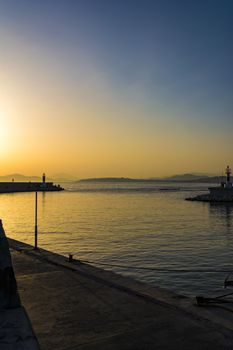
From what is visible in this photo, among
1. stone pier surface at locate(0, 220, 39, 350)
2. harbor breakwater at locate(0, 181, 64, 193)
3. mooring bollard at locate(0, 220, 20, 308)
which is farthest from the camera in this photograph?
harbor breakwater at locate(0, 181, 64, 193)

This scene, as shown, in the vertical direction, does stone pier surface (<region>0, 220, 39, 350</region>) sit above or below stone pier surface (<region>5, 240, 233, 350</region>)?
above

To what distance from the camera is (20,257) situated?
54.3 ft

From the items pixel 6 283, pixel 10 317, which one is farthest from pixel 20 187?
pixel 10 317

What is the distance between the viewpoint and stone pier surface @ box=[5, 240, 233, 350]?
6.99 metres

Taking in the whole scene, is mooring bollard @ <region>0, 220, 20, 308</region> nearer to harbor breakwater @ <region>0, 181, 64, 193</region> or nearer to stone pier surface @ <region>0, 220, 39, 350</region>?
stone pier surface @ <region>0, 220, 39, 350</region>

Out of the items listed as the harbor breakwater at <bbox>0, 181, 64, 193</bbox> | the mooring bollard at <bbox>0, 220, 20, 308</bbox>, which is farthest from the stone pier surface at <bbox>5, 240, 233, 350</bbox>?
the harbor breakwater at <bbox>0, 181, 64, 193</bbox>

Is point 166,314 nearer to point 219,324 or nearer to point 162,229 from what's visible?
point 219,324

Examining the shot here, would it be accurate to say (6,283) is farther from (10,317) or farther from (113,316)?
(113,316)

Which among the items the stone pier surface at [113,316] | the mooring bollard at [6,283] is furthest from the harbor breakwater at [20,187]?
the mooring bollard at [6,283]

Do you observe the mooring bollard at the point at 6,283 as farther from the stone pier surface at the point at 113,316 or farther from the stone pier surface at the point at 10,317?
the stone pier surface at the point at 113,316

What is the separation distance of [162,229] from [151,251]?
13.5 metres

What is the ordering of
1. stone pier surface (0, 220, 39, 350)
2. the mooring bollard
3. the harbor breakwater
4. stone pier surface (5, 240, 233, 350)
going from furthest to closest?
the harbor breakwater
the mooring bollard
stone pier surface (5, 240, 233, 350)
stone pier surface (0, 220, 39, 350)

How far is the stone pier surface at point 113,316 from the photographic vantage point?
6988 millimetres

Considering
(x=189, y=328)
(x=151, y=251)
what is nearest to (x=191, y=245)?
(x=151, y=251)
